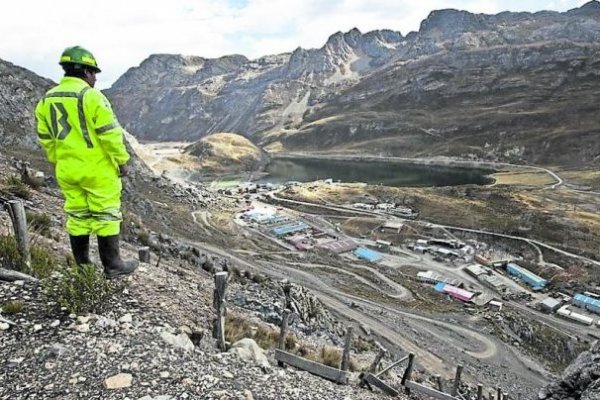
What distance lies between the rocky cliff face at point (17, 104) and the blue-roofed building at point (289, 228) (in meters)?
32.1

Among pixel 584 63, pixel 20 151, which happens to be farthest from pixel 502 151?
pixel 20 151

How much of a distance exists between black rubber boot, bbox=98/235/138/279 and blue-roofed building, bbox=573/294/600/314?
4623 cm

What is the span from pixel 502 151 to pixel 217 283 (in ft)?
482

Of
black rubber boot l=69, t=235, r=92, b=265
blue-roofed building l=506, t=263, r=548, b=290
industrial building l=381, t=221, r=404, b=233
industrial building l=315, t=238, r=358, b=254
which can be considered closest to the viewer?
black rubber boot l=69, t=235, r=92, b=265

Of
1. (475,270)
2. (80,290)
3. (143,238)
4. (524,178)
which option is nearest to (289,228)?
(475,270)

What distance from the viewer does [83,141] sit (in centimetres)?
553

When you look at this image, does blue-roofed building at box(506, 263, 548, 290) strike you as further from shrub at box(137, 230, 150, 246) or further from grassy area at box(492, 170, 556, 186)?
grassy area at box(492, 170, 556, 186)

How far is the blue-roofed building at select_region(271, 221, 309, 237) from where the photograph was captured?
62.8m

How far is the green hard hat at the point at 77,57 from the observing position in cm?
563

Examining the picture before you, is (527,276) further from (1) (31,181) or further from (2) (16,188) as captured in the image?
(2) (16,188)

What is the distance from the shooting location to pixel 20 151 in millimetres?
36500

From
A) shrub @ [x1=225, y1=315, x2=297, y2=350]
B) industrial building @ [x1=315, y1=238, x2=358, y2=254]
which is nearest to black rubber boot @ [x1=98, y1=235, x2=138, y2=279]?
shrub @ [x1=225, y1=315, x2=297, y2=350]

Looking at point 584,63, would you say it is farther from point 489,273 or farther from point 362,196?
point 489,273

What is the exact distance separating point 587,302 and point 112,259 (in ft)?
155
